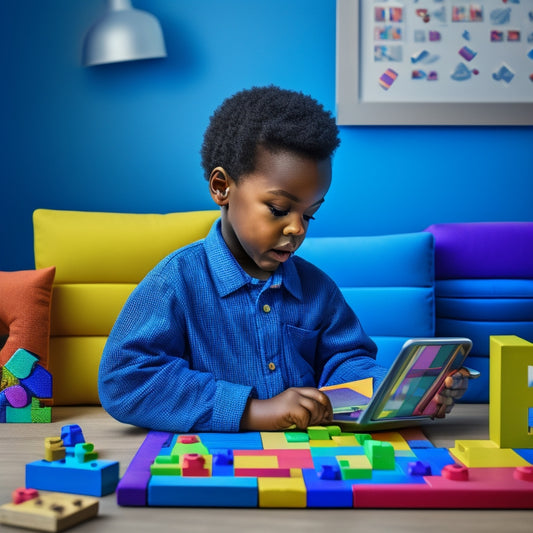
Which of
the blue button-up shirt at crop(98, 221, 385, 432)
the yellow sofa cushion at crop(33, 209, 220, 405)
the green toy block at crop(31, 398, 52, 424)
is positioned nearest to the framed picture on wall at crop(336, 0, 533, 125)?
the yellow sofa cushion at crop(33, 209, 220, 405)

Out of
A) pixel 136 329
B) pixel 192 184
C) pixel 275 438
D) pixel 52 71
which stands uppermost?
pixel 52 71

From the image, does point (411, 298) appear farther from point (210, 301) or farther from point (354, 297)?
point (210, 301)

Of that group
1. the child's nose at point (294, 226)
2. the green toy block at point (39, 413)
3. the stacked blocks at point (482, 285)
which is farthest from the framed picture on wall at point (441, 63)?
the green toy block at point (39, 413)

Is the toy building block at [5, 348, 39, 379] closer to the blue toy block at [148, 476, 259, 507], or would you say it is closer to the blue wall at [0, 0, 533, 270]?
the blue toy block at [148, 476, 259, 507]

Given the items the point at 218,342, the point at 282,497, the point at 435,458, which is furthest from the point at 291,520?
the point at 218,342

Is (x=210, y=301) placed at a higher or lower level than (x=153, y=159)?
lower

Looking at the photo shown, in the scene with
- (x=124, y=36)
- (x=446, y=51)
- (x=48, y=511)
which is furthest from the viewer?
(x=446, y=51)

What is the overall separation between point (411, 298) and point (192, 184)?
0.69 m

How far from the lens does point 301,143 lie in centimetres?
112

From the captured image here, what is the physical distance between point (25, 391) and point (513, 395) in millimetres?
758

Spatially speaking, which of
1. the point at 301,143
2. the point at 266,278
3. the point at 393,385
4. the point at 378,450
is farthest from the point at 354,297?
the point at 378,450

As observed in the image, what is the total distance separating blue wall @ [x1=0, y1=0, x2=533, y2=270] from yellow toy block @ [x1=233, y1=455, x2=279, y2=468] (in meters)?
1.21

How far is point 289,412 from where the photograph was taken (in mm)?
1015

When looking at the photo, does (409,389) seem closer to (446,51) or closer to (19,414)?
(19,414)
